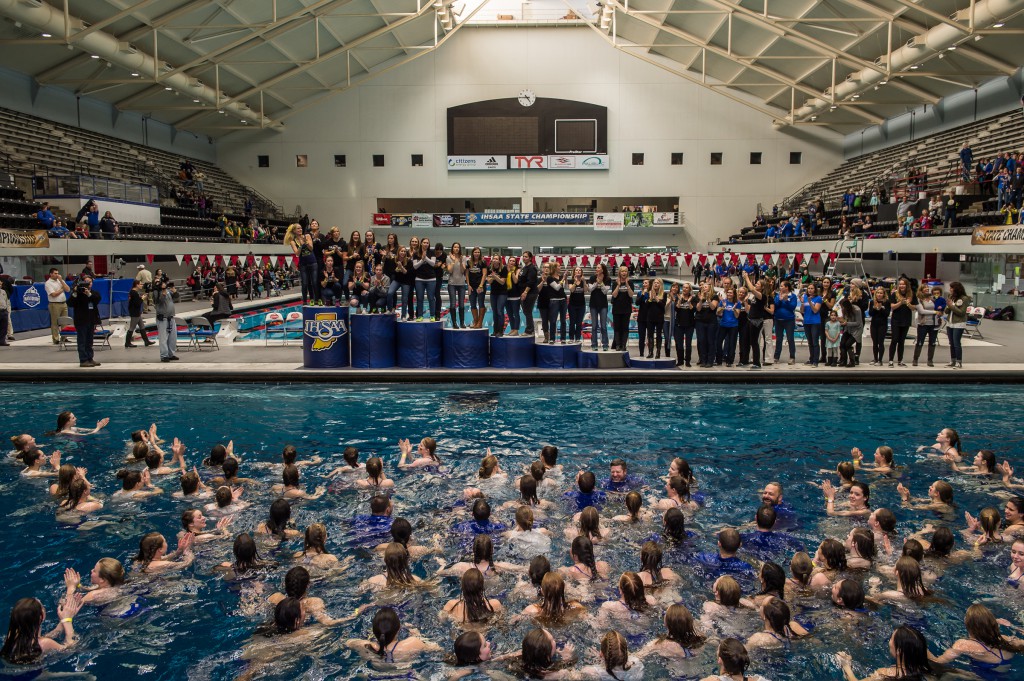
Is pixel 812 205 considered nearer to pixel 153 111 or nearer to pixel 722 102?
pixel 722 102

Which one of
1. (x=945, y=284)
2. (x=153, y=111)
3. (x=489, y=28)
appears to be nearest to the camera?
(x=945, y=284)

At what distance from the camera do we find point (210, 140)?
44781mm

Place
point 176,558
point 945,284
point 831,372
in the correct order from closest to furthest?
point 176,558 < point 831,372 < point 945,284

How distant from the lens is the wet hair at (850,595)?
5504 mm

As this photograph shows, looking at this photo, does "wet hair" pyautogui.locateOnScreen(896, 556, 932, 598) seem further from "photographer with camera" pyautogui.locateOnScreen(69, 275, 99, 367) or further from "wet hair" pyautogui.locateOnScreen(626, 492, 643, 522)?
"photographer with camera" pyautogui.locateOnScreen(69, 275, 99, 367)

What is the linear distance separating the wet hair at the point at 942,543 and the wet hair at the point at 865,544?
59 centimetres

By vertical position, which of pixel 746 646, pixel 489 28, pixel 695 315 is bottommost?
pixel 746 646

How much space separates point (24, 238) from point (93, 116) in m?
15.7

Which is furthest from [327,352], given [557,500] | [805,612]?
[805,612]

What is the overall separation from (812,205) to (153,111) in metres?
34.2

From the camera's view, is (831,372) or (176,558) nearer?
(176,558)

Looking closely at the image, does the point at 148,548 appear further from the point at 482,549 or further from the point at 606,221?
the point at 606,221

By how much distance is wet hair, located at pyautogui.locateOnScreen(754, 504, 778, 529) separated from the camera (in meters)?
6.99

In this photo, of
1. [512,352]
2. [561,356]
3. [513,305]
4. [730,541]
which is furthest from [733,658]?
[513,305]
